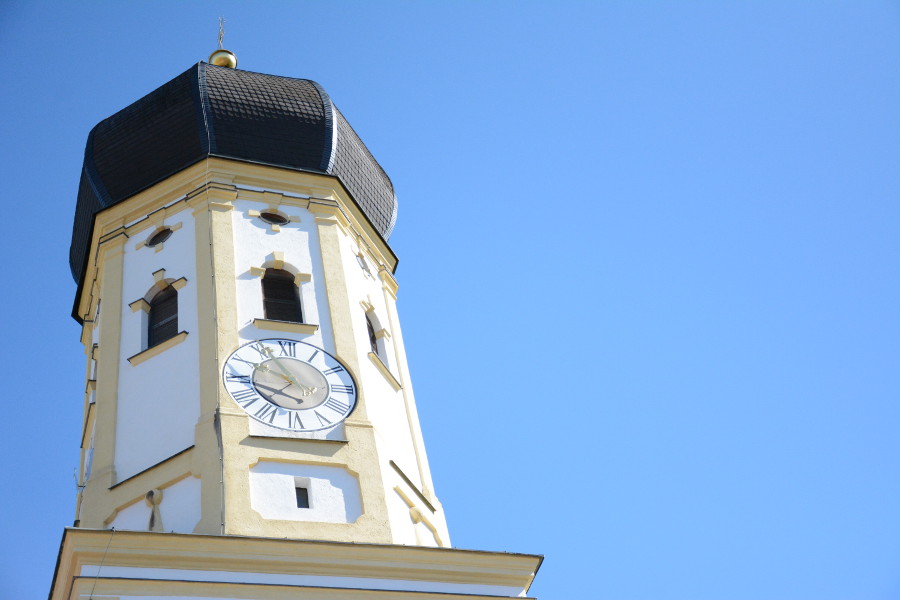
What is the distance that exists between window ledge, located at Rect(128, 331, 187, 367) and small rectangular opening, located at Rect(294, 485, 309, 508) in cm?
284

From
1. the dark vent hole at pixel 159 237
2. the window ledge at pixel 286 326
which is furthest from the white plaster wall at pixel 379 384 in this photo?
the dark vent hole at pixel 159 237

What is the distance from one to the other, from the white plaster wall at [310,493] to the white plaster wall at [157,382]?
1.04m

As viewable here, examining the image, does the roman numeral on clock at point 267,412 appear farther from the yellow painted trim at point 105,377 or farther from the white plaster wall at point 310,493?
the yellow painted trim at point 105,377

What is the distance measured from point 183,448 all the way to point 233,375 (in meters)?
1.14

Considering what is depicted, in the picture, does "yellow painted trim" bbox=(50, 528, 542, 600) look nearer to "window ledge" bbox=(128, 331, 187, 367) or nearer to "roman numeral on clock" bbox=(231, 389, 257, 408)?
"roman numeral on clock" bbox=(231, 389, 257, 408)

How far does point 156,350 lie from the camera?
60.2 ft

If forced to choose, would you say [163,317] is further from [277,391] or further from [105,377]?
[277,391]

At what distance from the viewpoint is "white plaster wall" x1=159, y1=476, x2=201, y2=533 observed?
16.0m

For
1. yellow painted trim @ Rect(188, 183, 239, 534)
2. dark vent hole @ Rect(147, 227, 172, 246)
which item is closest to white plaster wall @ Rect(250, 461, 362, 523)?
yellow painted trim @ Rect(188, 183, 239, 534)

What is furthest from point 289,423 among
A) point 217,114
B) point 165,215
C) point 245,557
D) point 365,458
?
point 217,114

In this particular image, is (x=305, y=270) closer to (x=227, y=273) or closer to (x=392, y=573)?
(x=227, y=273)

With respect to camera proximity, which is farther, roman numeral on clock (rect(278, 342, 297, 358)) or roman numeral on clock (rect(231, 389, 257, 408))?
roman numeral on clock (rect(278, 342, 297, 358))

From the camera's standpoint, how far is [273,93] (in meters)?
22.8

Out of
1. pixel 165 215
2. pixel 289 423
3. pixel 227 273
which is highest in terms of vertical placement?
pixel 165 215
